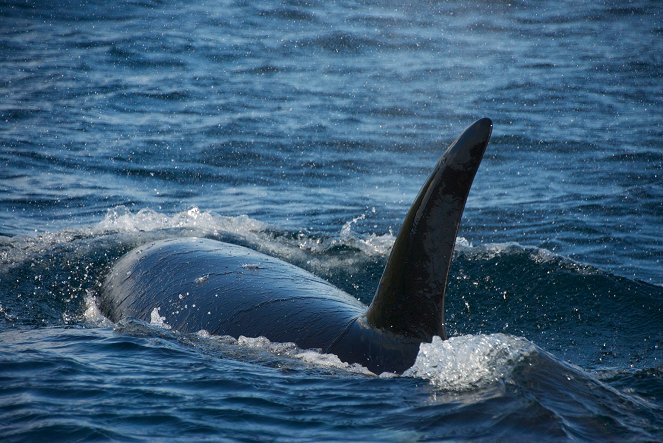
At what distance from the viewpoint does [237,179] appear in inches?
621

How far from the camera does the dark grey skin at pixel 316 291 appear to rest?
576 centimetres

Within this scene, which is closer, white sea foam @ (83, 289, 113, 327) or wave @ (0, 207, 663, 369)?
white sea foam @ (83, 289, 113, 327)

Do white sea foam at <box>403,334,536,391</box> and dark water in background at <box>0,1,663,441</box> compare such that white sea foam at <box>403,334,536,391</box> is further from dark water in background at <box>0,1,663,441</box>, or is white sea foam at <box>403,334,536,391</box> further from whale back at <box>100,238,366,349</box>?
whale back at <box>100,238,366,349</box>

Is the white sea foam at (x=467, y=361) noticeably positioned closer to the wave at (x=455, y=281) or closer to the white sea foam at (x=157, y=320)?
the wave at (x=455, y=281)

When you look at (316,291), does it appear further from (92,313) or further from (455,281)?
(455,281)

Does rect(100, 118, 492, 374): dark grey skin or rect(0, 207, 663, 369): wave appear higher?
rect(100, 118, 492, 374): dark grey skin

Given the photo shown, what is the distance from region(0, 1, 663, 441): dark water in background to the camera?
18.0ft

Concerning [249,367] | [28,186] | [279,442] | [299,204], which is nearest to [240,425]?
[279,442]

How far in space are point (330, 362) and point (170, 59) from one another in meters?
18.0

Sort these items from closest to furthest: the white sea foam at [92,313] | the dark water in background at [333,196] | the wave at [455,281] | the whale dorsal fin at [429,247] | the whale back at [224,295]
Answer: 1. the dark water in background at [333,196]
2. the whale dorsal fin at [429,247]
3. the whale back at [224,295]
4. the white sea foam at [92,313]
5. the wave at [455,281]

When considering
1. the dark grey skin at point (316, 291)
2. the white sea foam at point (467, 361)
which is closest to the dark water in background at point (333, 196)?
the white sea foam at point (467, 361)

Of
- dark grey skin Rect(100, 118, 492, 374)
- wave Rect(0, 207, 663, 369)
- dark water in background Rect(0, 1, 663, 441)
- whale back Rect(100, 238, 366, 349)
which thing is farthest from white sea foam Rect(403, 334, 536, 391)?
wave Rect(0, 207, 663, 369)

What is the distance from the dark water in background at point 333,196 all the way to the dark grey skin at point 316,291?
0.67ft

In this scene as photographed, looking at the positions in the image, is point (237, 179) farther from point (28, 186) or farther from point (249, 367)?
point (249, 367)
